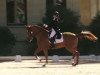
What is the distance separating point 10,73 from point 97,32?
11216 millimetres

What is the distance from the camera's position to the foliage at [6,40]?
28.7 meters

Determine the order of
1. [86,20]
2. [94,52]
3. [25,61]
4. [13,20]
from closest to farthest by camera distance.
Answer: [25,61], [94,52], [13,20], [86,20]

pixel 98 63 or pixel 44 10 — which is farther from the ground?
pixel 44 10

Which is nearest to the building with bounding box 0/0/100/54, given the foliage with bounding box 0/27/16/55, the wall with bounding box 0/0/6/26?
the wall with bounding box 0/0/6/26

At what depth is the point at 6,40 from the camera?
1160 inches

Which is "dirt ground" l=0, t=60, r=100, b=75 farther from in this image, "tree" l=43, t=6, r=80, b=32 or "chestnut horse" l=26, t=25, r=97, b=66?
"tree" l=43, t=6, r=80, b=32

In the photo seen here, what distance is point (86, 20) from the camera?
38938mm

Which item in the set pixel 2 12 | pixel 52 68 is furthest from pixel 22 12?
pixel 52 68

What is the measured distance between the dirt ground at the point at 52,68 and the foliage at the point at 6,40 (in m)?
3.46

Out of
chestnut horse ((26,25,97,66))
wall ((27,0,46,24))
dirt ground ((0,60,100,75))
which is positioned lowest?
dirt ground ((0,60,100,75))

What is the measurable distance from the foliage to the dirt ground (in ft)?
11.4

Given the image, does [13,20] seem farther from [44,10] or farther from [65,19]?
[65,19]

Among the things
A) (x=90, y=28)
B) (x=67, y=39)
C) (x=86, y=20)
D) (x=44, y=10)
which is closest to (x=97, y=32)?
(x=90, y=28)

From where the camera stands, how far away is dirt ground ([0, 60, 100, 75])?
65.0 ft
